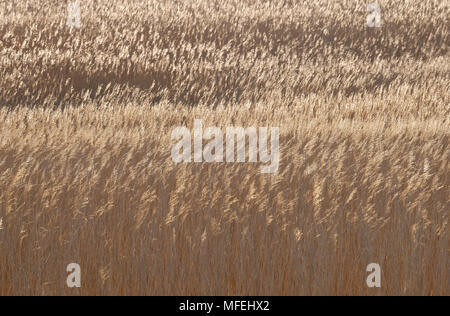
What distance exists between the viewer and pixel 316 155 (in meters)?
6.07

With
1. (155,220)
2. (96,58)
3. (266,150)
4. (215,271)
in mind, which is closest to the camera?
(215,271)

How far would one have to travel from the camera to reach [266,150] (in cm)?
580

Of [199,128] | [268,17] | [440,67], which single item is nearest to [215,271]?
[199,128]

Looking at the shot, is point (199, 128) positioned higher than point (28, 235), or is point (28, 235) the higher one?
point (199, 128)

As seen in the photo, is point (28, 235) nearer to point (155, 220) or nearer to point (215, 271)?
point (155, 220)

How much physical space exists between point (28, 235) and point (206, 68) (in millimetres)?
10655

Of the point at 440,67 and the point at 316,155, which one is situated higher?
the point at 440,67

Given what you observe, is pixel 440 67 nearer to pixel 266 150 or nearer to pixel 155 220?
pixel 266 150

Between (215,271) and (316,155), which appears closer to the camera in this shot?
(215,271)

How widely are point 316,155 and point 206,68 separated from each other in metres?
8.95

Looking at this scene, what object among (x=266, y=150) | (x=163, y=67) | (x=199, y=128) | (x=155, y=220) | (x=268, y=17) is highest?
(x=268, y=17)

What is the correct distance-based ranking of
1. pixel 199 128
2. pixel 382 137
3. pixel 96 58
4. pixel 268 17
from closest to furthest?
pixel 382 137 < pixel 199 128 < pixel 96 58 < pixel 268 17

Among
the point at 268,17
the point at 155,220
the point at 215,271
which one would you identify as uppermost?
the point at 268,17

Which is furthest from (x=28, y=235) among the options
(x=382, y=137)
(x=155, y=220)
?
(x=382, y=137)
